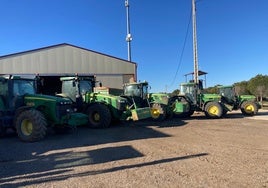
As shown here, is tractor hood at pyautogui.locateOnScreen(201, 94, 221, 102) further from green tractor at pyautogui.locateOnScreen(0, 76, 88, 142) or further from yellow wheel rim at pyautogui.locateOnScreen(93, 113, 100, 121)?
green tractor at pyautogui.locateOnScreen(0, 76, 88, 142)

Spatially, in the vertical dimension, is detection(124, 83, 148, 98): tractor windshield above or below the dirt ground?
above

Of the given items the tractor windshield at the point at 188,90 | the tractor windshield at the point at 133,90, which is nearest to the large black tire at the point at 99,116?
the tractor windshield at the point at 133,90

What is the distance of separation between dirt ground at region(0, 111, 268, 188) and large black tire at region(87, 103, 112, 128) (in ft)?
10.4

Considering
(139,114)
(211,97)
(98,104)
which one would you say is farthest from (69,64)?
(139,114)

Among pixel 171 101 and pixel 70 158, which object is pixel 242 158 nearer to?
pixel 70 158

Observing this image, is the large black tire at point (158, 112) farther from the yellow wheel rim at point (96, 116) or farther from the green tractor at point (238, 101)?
the green tractor at point (238, 101)

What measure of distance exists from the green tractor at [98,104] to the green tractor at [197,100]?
5.25m

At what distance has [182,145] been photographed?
9516 millimetres

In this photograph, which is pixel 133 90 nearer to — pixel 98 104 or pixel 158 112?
pixel 158 112

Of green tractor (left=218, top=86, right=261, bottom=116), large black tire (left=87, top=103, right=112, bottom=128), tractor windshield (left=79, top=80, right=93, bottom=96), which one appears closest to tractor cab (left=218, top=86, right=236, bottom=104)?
green tractor (left=218, top=86, right=261, bottom=116)

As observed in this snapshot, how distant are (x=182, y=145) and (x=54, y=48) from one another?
54.6 ft

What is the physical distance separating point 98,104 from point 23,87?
3.66m

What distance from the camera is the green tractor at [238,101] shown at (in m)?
21.5

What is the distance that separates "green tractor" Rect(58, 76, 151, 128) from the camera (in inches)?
578
